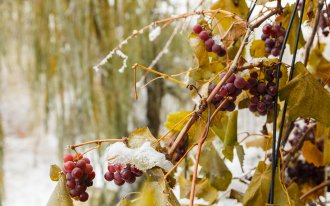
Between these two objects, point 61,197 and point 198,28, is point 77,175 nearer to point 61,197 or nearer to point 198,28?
point 61,197

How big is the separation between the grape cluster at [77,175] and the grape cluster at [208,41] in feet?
0.53

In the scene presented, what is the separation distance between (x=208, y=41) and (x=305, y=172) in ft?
1.33

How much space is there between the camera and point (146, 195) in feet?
0.63

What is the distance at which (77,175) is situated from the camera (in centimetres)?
35

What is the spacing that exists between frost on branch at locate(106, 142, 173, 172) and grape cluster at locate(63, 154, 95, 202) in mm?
26

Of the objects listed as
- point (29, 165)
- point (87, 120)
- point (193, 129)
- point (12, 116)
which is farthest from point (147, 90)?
point (12, 116)

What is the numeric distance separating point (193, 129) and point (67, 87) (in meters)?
1.52

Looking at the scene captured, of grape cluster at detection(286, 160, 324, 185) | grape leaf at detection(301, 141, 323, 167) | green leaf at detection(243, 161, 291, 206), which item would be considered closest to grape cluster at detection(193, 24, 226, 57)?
green leaf at detection(243, 161, 291, 206)

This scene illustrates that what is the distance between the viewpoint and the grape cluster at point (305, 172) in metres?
0.74

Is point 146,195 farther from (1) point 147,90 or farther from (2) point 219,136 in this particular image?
(1) point 147,90

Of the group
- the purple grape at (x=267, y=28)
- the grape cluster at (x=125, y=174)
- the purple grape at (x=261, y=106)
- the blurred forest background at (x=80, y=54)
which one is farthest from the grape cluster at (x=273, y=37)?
the blurred forest background at (x=80, y=54)

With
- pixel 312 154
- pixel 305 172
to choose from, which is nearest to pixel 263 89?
pixel 312 154

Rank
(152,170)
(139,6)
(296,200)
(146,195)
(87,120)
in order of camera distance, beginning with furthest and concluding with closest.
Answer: (87,120) → (139,6) → (296,200) → (152,170) → (146,195)

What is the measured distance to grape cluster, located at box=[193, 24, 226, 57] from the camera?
435 mm
